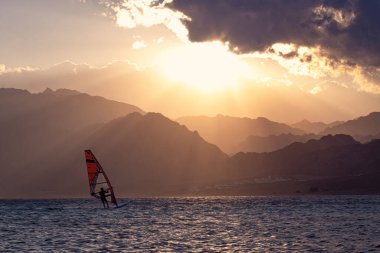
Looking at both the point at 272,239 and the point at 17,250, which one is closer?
the point at 17,250

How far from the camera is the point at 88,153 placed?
11769 cm

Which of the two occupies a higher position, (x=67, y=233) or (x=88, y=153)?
(x=88, y=153)

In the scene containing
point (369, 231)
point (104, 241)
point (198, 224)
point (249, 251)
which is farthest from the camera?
point (198, 224)

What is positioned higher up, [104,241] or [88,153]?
[88,153]

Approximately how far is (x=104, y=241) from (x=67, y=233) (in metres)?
12.8

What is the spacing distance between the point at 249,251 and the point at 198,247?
5672 millimetres

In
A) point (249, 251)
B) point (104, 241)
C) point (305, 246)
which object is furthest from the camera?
point (104, 241)

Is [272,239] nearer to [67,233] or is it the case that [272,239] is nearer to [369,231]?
[369,231]

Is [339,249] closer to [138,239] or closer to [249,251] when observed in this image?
[249,251]

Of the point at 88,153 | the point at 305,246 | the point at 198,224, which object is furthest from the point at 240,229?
the point at 88,153

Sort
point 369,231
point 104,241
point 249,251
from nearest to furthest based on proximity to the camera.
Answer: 1. point 249,251
2. point 104,241
3. point 369,231

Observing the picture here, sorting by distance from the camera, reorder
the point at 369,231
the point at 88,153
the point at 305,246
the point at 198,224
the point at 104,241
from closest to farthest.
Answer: the point at 305,246 → the point at 104,241 → the point at 369,231 → the point at 198,224 → the point at 88,153

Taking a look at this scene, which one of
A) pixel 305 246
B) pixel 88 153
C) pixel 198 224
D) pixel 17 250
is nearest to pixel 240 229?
pixel 198 224

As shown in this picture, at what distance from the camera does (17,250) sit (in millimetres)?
58000
